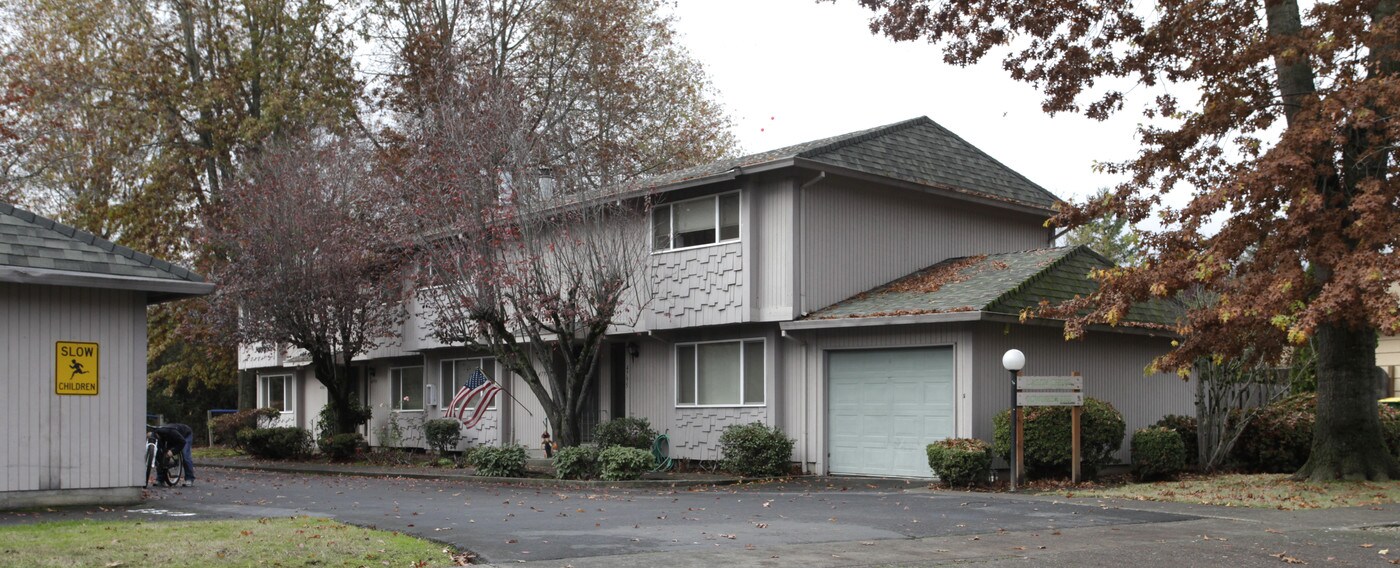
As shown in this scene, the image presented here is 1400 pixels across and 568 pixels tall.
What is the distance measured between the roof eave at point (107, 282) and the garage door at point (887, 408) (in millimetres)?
9996

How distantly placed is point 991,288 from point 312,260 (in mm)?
13868

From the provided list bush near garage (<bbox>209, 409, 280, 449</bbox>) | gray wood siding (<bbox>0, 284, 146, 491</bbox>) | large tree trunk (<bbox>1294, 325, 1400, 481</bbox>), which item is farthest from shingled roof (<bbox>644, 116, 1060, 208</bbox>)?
bush near garage (<bbox>209, 409, 280, 449</bbox>)

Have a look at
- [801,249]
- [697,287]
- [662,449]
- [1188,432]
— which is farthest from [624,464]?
[1188,432]

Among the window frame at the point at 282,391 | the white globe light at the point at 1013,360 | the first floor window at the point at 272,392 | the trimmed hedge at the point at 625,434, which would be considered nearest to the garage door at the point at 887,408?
the white globe light at the point at 1013,360

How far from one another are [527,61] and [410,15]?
3.38 metres

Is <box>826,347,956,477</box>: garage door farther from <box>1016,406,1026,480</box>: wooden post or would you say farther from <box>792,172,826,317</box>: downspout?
<box>1016,406,1026,480</box>: wooden post

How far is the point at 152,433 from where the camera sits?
20.9 m

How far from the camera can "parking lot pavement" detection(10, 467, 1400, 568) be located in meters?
11.2

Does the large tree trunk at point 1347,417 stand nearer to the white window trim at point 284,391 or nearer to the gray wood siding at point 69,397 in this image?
the gray wood siding at point 69,397

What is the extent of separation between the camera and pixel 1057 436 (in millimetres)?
19359

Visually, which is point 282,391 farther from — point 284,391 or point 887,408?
point 887,408

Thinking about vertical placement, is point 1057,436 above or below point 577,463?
above

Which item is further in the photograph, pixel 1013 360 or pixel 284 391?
pixel 284 391

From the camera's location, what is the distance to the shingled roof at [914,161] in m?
22.6
